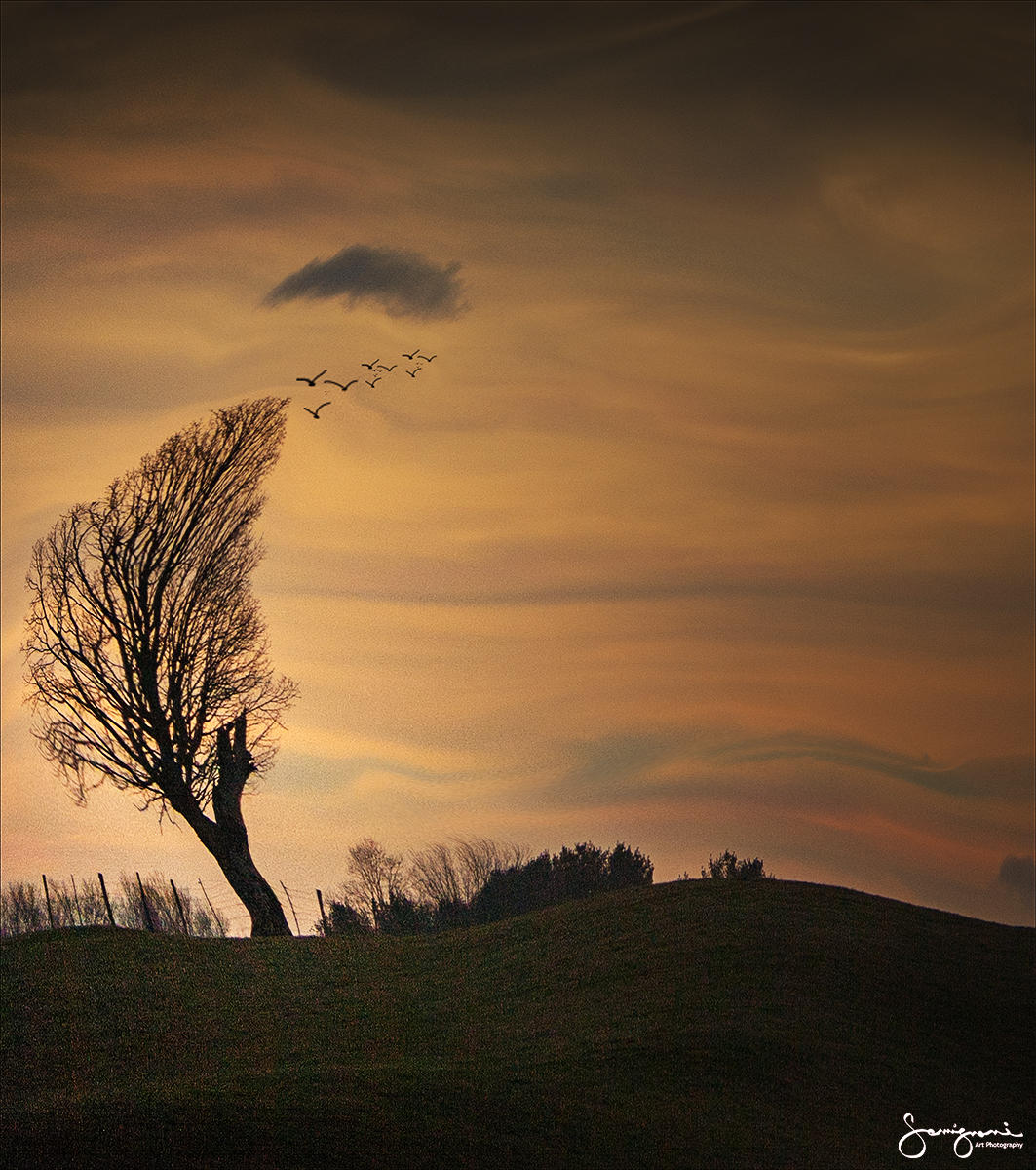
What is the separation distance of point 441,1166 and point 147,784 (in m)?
19.3

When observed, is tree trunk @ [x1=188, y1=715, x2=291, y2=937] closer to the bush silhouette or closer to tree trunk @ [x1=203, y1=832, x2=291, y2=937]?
tree trunk @ [x1=203, y1=832, x2=291, y2=937]

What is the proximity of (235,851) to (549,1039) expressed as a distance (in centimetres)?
1414

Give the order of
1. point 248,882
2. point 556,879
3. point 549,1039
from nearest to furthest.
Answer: point 549,1039 < point 248,882 < point 556,879

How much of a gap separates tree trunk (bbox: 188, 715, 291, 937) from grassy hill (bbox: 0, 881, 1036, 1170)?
15.3ft

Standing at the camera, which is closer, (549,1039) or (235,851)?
(549,1039)

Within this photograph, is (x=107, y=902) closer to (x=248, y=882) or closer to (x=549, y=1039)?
(x=248, y=882)

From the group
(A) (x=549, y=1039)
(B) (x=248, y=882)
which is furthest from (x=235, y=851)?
(A) (x=549, y=1039)

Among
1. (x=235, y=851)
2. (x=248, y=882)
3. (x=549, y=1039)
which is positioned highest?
(x=235, y=851)

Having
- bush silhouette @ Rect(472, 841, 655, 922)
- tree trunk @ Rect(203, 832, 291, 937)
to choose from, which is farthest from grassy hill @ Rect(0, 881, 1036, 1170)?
bush silhouette @ Rect(472, 841, 655, 922)

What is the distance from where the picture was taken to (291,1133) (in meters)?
13.2

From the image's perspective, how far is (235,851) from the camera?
98.0 ft

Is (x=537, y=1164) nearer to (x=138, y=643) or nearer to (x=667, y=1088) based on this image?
(x=667, y=1088)

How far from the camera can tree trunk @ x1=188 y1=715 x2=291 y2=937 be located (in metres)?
29.7

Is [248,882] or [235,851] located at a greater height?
[235,851]
